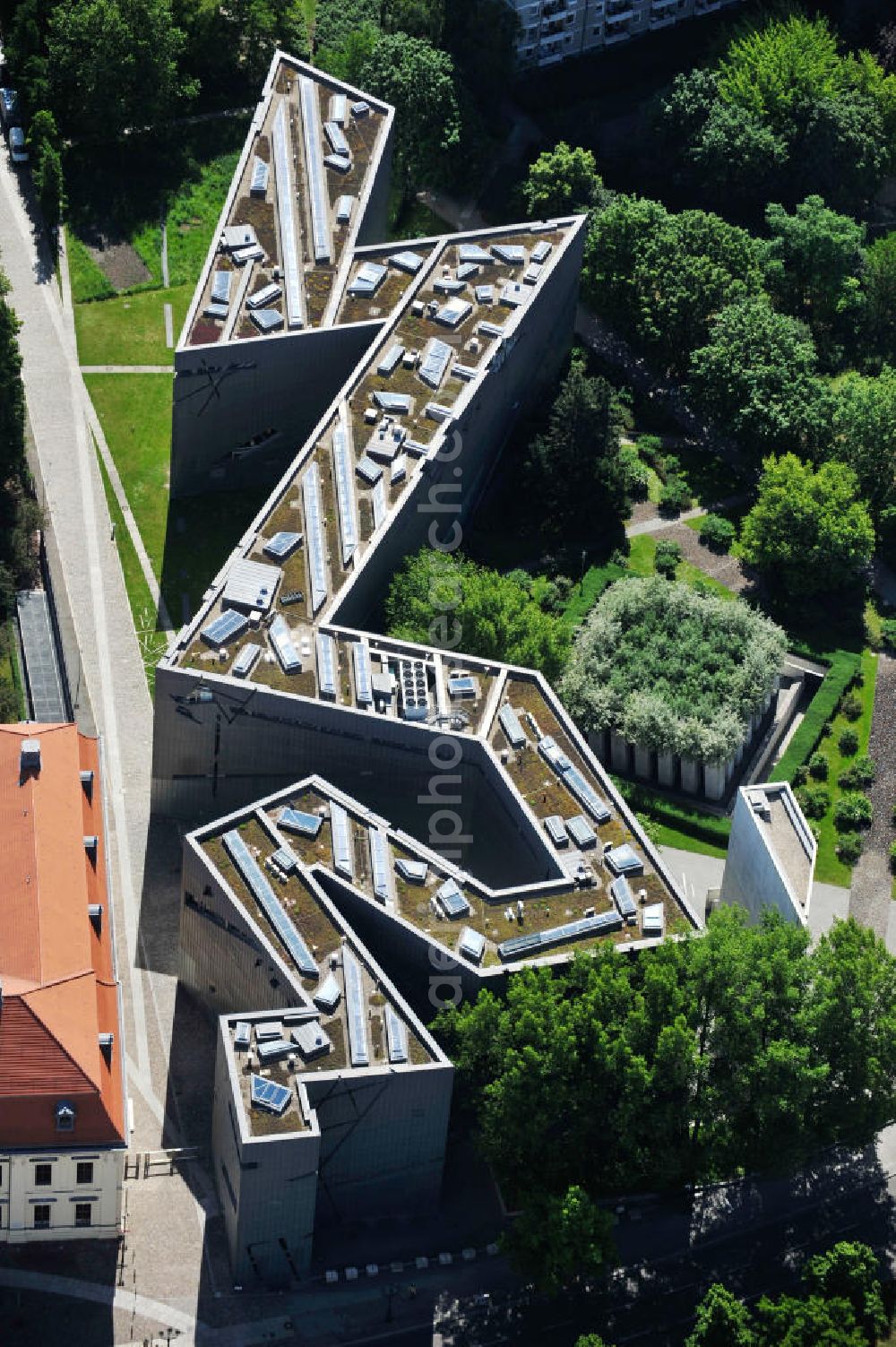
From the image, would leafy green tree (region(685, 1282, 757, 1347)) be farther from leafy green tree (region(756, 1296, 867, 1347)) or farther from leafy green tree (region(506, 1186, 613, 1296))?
leafy green tree (region(506, 1186, 613, 1296))

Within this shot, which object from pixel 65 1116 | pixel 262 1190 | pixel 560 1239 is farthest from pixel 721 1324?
pixel 65 1116

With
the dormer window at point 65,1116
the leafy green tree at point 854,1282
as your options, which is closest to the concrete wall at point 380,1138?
the dormer window at point 65,1116

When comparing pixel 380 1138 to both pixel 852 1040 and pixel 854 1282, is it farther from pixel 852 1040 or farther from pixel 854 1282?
pixel 854 1282

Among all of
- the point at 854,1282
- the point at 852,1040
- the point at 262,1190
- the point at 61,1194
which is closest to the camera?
the point at 262,1190

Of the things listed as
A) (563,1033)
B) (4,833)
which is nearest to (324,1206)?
(563,1033)

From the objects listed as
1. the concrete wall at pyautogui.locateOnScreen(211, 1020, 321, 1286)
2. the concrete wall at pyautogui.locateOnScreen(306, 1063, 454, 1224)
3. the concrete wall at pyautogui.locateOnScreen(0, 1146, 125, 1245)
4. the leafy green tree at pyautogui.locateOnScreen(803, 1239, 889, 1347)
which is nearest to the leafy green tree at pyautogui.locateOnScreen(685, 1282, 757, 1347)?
the leafy green tree at pyautogui.locateOnScreen(803, 1239, 889, 1347)
